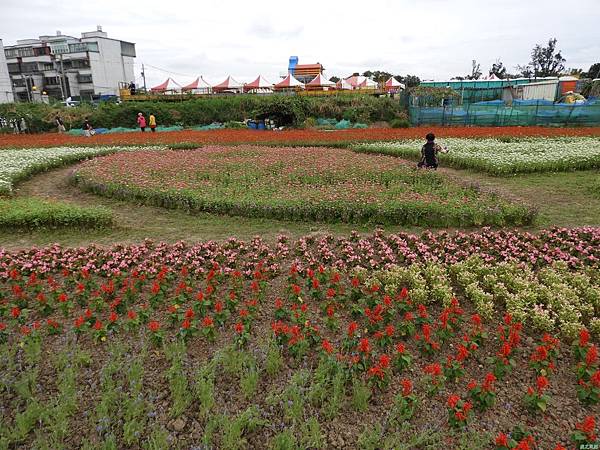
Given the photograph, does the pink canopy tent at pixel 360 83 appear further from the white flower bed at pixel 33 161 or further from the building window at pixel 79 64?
the building window at pixel 79 64

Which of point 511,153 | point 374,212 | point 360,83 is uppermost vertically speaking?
point 360,83

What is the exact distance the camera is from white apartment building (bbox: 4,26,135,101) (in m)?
71.4

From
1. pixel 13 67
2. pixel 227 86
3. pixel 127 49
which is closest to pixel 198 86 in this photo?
pixel 227 86

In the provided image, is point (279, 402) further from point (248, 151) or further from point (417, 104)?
point (417, 104)

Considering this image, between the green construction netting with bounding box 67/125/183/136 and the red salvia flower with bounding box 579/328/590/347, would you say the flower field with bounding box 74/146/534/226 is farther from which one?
the green construction netting with bounding box 67/125/183/136

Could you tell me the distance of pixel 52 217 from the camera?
902 centimetres

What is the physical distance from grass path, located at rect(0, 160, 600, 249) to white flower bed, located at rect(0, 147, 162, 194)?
0.80 m

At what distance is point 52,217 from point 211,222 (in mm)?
3421

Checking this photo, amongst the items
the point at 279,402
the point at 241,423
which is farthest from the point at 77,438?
the point at 279,402

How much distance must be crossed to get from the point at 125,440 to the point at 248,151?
15.2 m

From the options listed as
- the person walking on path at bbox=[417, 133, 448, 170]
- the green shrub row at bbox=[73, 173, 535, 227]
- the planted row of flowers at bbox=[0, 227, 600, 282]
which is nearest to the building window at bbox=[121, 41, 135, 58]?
the person walking on path at bbox=[417, 133, 448, 170]

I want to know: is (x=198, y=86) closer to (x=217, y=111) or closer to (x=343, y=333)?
(x=217, y=111)

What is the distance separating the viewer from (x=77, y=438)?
3668 millimetres

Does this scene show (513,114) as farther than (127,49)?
No
